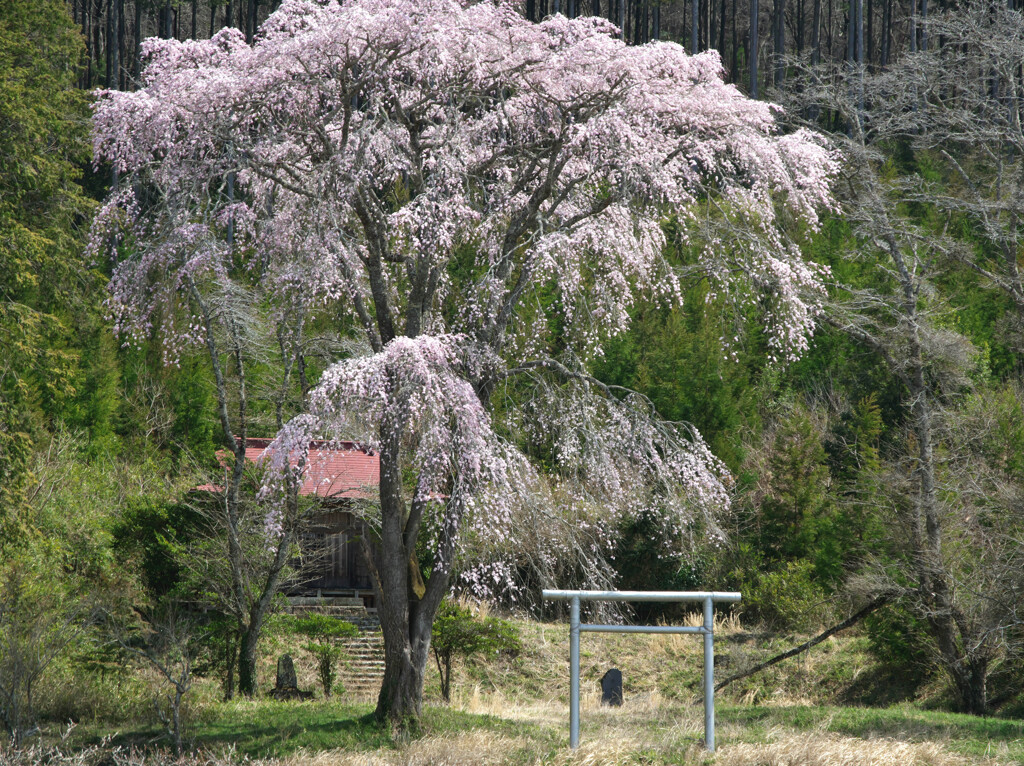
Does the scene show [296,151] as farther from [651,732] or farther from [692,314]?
[692,314]

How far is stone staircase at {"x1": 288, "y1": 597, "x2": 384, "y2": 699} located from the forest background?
110 inches

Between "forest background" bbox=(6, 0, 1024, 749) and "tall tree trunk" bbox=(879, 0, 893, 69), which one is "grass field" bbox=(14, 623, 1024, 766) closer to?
"forest background" bbox=(6, 0, 1024, 749)

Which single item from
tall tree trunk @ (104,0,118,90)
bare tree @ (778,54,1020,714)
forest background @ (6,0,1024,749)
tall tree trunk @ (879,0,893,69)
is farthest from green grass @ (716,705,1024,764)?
tall tree trunk @ (879,0,893,69)

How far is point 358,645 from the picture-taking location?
20.9 meters

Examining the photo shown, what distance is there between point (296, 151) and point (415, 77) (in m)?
1.85

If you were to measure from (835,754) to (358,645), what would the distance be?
14059mm

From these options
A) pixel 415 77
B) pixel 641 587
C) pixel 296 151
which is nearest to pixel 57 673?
pixel 296 151

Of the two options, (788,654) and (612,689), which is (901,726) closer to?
(612,689)

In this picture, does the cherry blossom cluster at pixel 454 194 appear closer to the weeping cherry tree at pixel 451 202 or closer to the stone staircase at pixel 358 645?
the weeping cherry tree at pixel 451 202

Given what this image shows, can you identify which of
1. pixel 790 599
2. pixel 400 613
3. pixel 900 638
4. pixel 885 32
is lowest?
pixel 900 638

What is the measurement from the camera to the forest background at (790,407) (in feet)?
51.2

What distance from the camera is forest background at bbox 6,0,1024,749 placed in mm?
15609

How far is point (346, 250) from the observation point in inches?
425

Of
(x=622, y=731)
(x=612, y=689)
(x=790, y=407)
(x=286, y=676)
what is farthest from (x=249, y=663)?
(x=790, y=407)
